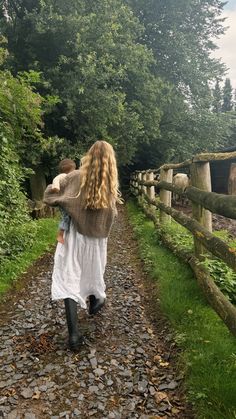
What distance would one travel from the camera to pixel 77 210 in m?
3.98

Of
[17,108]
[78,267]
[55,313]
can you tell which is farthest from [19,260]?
[17,108]

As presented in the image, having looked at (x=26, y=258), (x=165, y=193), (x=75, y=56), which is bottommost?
(x=26, y=258)

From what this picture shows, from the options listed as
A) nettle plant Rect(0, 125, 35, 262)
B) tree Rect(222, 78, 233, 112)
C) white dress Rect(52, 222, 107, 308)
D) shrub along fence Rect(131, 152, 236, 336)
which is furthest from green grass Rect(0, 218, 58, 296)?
tree Rect(222, 78, 233, 112)

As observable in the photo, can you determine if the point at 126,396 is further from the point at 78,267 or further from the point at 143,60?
the point at 143,60

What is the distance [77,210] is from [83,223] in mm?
176

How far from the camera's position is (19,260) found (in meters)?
6.80

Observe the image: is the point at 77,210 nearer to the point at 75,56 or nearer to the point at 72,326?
the point at 72,326

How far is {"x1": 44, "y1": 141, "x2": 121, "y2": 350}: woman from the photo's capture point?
393cm

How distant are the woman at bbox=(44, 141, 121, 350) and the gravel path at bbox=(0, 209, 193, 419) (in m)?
0.38

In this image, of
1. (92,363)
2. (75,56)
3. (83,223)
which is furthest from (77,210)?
(75,56)

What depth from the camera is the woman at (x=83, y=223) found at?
3.93 meters

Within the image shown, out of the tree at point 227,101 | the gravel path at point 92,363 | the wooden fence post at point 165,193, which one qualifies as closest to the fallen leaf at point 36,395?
the gravel path at point 92,363

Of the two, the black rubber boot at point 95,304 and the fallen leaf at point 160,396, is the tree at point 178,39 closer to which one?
the black rubber boot at point 95,304

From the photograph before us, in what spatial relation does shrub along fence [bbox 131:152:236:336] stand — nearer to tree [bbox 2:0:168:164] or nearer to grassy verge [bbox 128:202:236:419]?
grassy verge [bbox 128:202:236:419]
